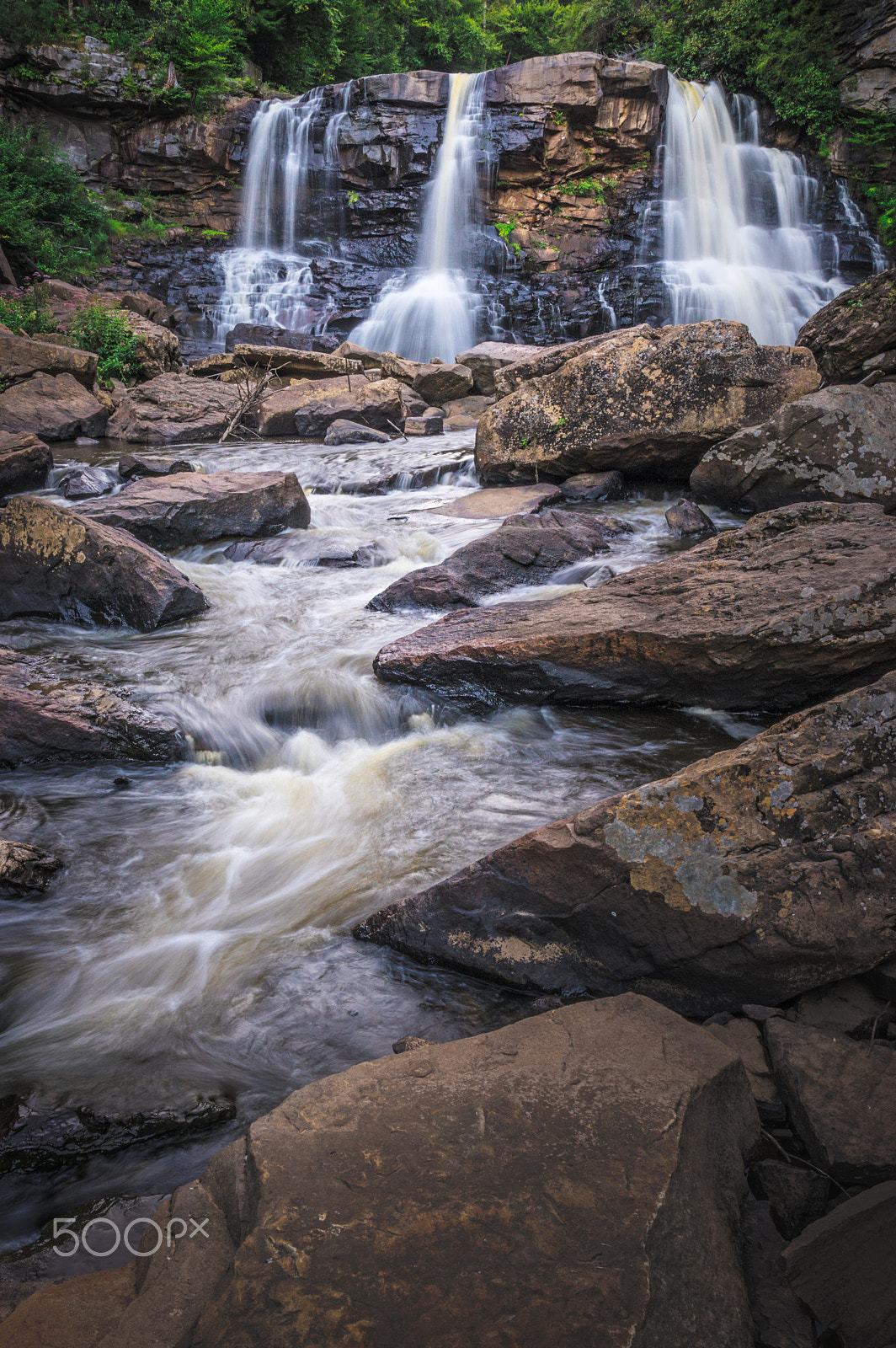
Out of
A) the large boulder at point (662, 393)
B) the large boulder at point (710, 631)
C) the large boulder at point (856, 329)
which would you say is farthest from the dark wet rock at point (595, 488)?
the large boulder at point (710, 631)

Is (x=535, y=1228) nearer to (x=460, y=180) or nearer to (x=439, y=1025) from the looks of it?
(x=439, y=1025)

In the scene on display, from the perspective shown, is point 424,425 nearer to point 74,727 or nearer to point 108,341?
point 108,341

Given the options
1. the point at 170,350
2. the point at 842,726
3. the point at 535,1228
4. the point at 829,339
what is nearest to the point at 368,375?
the point at 170,350

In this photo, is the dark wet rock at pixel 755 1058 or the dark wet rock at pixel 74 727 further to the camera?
the dark wet rock at pixel 74 727

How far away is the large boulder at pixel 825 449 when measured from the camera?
5.74m

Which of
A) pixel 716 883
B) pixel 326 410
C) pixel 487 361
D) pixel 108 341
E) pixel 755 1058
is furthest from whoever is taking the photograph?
pixel 108 341

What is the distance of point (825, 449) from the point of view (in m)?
5.89

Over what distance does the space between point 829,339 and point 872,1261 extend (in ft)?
28.0

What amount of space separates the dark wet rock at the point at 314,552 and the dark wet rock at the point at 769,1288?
6.05m

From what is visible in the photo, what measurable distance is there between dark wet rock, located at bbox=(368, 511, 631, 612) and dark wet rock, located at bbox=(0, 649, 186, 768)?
2229 millimetres

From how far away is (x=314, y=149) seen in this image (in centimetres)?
2211

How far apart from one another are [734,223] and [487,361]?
10.1 m

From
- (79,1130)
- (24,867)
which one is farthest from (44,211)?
(79,1130)

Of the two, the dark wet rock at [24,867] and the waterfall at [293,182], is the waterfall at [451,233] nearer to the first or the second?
the waterfall at [293,182]
